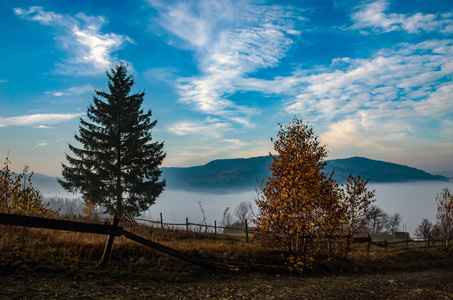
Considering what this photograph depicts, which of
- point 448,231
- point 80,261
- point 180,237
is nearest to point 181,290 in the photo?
point 80,261

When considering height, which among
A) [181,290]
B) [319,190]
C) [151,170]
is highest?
[151,170]

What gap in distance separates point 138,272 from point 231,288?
329 cm

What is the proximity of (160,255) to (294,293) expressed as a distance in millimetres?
5403

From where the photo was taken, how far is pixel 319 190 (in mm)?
12969

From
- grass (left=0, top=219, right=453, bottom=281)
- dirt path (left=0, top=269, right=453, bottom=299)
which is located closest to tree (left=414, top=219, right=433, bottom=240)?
dirt path (left=0, top=269, right=453, bottom=299)

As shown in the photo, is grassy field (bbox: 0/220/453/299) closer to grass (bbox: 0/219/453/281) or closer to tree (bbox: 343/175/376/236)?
grass (bbox: 0/219/453/281)

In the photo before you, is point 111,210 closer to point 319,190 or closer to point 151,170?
point 151,170

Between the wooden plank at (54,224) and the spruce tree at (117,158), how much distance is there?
1755 centimetres

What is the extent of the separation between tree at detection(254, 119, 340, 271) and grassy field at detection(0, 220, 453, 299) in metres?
0.95

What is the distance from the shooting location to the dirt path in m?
6.75

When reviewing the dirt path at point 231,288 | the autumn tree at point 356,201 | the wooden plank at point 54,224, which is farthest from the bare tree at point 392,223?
the wooden plank at point 54,224

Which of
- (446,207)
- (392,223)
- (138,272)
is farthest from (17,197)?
(392,223)

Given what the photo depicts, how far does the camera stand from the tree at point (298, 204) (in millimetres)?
12344

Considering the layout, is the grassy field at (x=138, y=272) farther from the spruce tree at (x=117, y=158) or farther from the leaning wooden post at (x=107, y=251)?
the spruce tree at (x=117, y=158)
